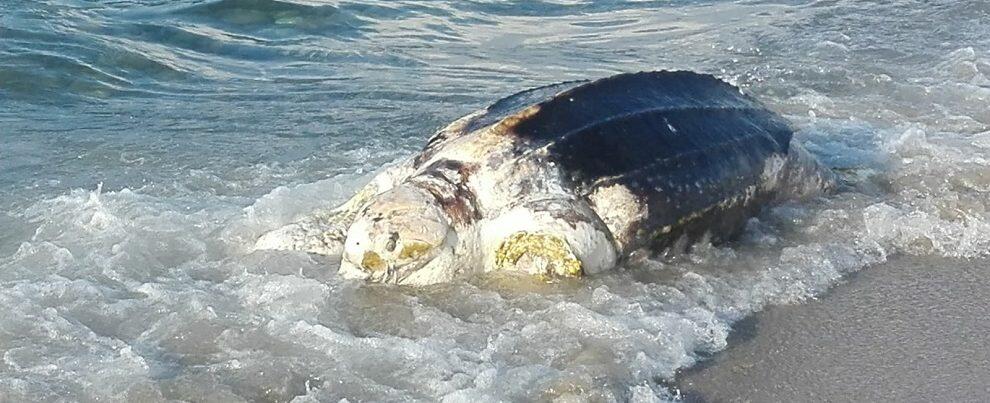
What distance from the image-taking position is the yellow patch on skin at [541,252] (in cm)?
383

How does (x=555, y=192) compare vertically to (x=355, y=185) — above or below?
above

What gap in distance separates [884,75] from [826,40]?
139 centimetres

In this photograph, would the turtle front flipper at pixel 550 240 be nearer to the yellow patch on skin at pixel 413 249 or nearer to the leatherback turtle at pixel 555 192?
the leatherback turtle at pixel 555 192

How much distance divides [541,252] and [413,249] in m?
0.46

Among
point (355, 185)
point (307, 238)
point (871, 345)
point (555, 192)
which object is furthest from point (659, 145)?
point (355, 185)

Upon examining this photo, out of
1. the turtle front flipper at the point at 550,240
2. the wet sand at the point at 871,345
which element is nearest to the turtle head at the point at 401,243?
the turtle front flipper at the point at 550,240

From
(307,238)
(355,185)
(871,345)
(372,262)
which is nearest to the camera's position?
(871,345)

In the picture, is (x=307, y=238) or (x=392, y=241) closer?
(x=392, y=241)

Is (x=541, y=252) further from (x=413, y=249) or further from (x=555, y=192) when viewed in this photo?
(x=413, y=249)

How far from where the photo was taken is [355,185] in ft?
16.4

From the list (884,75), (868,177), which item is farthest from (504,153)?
(884,75)

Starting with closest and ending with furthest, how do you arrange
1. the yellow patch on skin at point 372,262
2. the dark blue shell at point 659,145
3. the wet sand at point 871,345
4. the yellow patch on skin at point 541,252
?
the wet sand at point 871,345, the yellow patch on skin at point 372,262, the yellow patch on skin at point 541,252, the dark blue shell at point 659,145

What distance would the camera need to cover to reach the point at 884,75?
6922 mm

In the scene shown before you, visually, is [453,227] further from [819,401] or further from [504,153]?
[819,401]
